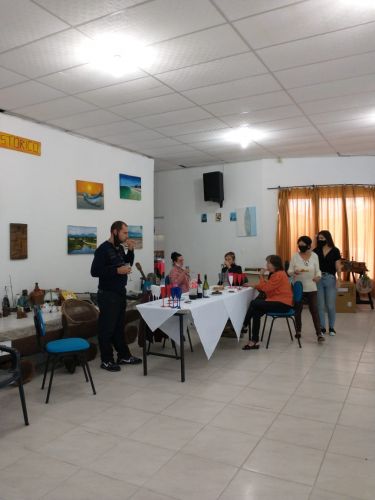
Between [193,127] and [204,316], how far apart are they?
2675 mm

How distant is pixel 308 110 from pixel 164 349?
3282mm

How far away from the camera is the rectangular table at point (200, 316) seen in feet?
12.1

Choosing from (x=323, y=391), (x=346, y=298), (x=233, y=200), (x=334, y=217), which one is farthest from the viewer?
(x=233, y=200)

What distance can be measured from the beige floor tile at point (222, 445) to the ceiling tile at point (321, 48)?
9.35 feet

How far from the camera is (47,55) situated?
3139mm

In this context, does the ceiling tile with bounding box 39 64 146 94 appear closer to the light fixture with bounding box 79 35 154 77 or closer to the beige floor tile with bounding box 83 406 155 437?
the light fixture with bounding box 79 35 154 77

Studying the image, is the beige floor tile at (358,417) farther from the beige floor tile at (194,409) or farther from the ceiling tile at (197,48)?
the ceiling tile at (197,48)

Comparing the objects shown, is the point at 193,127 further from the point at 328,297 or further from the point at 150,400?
the point at 150,400

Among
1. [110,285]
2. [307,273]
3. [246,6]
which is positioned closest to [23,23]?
[246,6]

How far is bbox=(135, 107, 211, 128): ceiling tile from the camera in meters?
4.63

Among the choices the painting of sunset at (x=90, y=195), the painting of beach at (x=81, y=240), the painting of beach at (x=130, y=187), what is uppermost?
the painting of beach at (x=130, y=187)

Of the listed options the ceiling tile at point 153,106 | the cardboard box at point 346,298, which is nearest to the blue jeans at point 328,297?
the cardboard box at point 346,298

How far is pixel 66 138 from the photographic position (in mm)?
5203

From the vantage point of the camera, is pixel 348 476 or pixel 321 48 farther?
pixel 321 48
